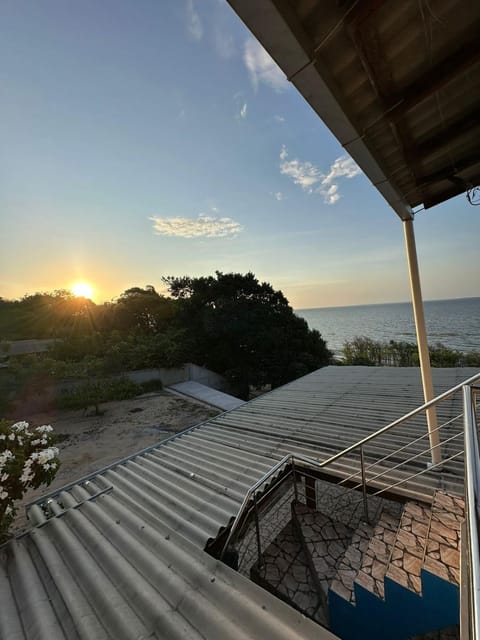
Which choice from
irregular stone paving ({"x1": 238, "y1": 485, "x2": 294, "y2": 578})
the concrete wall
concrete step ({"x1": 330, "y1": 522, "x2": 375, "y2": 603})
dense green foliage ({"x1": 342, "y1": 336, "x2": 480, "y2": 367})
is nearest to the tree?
the concrete wall

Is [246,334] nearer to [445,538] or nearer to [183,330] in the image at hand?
[183,330]

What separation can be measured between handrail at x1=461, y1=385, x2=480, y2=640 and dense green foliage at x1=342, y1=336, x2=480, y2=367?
561 inches

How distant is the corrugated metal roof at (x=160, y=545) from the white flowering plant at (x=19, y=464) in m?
0.38

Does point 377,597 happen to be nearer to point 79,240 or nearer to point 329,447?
point 329,447

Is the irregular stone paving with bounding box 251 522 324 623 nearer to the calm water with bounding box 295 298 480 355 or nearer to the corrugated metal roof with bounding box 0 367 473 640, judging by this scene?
the corrugated metal roof with bounding box 0 367 473 640

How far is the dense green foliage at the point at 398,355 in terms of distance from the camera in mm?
12680

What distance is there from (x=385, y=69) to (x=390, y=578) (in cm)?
356

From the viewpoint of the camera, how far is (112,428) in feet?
Result: 27.5

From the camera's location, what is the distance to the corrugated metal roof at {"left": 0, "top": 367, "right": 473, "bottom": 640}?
1.54 m

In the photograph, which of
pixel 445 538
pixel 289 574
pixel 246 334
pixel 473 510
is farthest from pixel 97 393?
pixel 473 510

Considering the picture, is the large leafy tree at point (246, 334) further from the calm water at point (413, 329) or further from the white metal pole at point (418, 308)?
the white metal pole at point (418, 308)

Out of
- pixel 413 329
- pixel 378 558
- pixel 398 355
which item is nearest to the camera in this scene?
pixel 378 558

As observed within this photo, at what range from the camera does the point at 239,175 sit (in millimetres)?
7238

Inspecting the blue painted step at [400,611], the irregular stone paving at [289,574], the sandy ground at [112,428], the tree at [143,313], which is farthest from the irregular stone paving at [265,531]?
the tree at [143,313]
